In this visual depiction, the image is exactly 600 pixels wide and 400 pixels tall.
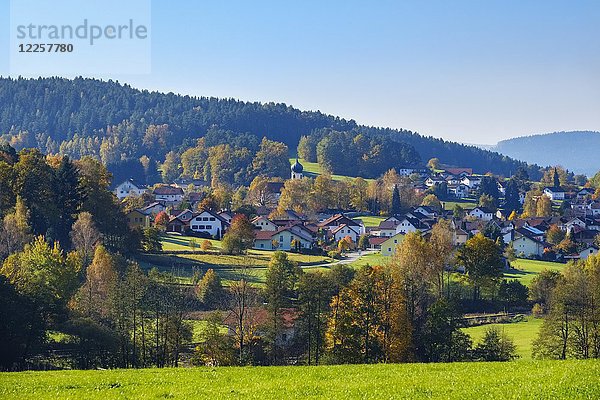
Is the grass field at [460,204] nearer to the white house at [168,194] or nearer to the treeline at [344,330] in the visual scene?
the white house at [168,194]

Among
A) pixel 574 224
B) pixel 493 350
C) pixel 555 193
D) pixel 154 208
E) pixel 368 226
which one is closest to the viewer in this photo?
pixel 493 350

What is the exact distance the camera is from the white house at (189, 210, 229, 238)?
256 feet

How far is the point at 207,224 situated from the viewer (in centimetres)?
7825

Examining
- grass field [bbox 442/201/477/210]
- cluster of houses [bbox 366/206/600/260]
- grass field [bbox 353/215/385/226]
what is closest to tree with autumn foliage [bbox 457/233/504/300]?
cluster of houses [bbox 366/206/600/260]

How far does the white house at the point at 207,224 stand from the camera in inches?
3073

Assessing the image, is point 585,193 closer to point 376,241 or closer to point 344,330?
point 376,241

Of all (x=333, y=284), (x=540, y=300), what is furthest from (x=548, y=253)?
(x=333, y=284)

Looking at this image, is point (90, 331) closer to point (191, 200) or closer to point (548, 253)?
point (548, 253)

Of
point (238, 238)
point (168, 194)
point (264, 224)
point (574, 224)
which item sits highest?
point (168, 194)

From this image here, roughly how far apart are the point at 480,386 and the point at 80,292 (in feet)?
88.5

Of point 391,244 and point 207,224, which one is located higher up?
point 207,224

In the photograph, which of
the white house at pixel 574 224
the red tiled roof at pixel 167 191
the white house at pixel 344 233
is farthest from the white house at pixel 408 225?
the red tiled roof at pixel 167 191

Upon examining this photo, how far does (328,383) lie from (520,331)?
28.2 meters

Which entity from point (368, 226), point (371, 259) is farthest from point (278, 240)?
point (368, 226)
